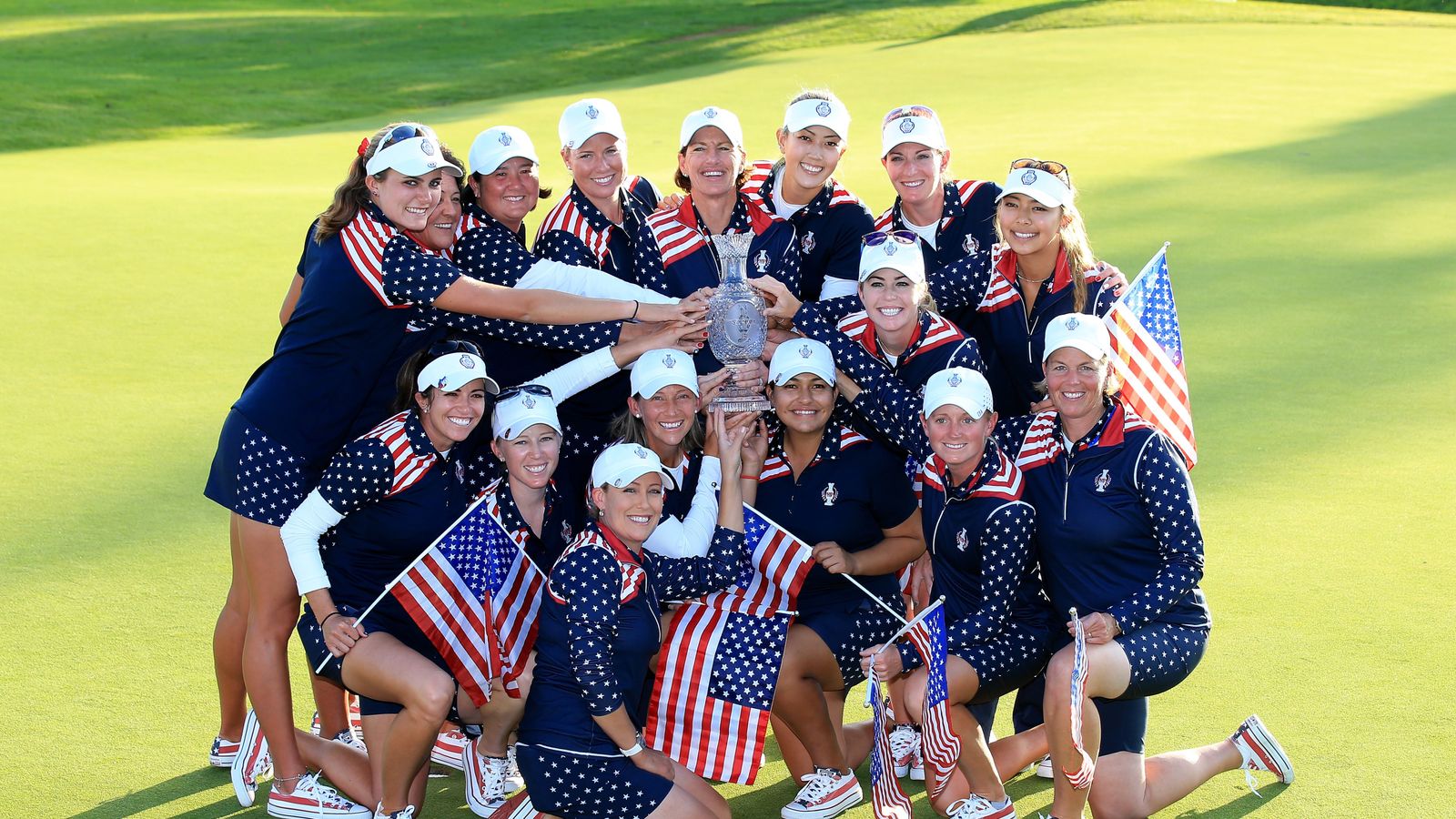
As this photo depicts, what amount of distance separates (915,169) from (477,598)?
235cm

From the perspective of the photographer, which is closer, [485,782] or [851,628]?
[485,782]

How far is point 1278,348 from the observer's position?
10.6 m

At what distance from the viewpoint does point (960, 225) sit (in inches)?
251

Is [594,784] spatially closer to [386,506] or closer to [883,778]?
[883,778]

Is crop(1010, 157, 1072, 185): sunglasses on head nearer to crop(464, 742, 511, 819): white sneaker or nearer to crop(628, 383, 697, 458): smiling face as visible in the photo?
crop(628, 383, 697, 458): smiling face

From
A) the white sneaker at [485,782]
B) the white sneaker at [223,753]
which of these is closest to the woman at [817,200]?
the white sneaker at [485,782]

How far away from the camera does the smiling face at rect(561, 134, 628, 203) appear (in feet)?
19.5

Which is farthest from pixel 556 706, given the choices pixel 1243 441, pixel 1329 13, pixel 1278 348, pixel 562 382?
pixel 1329 13

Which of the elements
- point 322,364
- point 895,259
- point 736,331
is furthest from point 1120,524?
point 322,364

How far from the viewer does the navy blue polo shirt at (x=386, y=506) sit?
5.31m

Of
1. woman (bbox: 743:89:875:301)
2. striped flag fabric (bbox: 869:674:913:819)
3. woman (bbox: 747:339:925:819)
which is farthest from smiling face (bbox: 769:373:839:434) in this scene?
striped flag fabric (bbox: 869:674:913:819)

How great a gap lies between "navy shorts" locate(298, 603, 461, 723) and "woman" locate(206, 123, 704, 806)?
100 mm

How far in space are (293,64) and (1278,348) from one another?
19275 millimetres

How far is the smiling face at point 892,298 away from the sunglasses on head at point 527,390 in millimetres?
1169
